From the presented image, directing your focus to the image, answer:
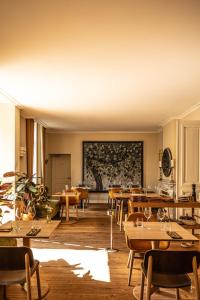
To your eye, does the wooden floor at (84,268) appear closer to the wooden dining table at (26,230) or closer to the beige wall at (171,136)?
the wooden dining table at (26,230)

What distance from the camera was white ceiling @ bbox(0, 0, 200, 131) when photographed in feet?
8.71

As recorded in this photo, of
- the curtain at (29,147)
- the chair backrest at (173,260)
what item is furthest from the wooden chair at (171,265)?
the curtain at (29,147)

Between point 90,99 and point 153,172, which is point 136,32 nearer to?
point 90,99

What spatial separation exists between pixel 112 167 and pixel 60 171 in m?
2.30

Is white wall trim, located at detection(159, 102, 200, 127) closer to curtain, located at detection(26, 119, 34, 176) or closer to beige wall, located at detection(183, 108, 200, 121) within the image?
beige wall, located at detection(183, 108, 200, 121)

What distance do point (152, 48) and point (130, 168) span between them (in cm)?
821

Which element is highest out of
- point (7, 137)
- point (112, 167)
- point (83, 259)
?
point (7, 137)

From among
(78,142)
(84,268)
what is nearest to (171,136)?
(78,142)

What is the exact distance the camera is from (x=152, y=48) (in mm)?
3512

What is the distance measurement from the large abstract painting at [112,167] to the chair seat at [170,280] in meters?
8.56

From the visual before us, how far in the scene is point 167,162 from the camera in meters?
9.19

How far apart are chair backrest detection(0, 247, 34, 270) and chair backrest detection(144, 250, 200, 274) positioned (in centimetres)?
120

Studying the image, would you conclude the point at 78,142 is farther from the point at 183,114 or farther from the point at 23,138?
the point at 183,114

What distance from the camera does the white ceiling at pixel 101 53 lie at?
104 inches
